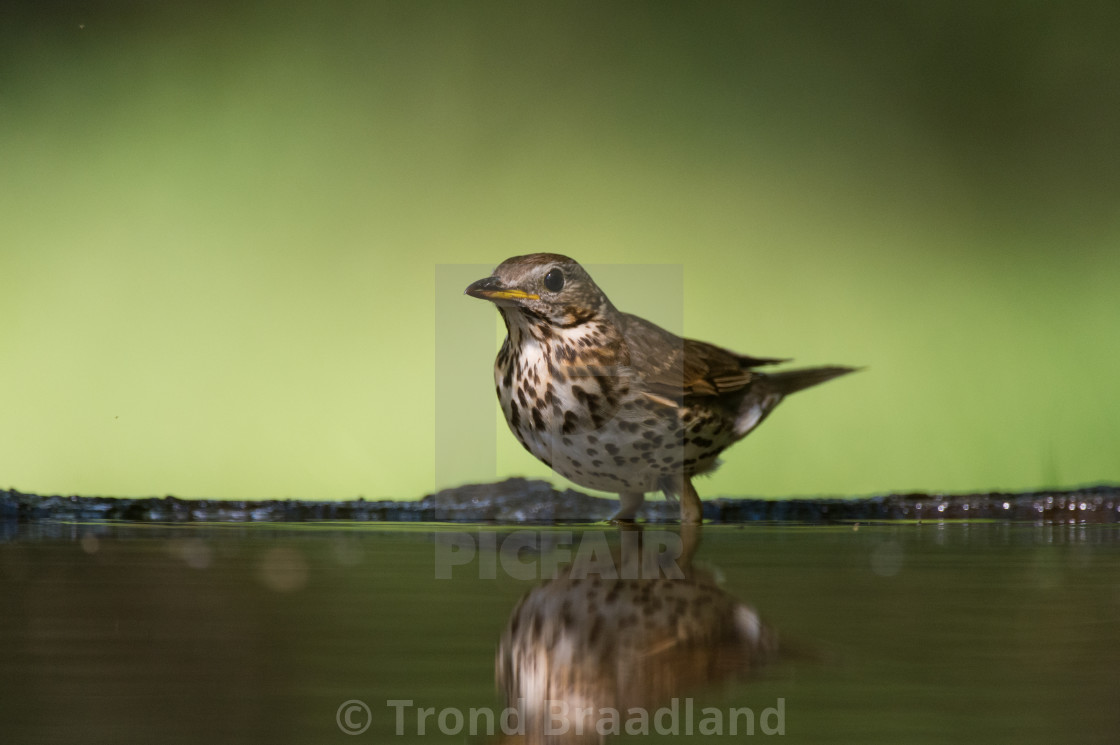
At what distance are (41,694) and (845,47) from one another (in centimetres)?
299

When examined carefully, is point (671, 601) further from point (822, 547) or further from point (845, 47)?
point (845, 47)

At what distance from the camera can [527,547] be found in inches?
61.5

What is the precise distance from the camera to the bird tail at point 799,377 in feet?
7.77

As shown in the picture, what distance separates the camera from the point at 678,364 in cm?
210

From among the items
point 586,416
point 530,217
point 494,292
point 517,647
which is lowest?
point 517,647

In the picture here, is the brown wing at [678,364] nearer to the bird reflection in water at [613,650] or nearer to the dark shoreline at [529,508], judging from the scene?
the dark shoreline at [529,508]

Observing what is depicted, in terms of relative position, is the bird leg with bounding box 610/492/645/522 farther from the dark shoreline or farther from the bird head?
the bird head

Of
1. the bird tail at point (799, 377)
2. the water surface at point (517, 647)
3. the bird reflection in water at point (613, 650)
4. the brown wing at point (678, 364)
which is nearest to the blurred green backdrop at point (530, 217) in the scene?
the bird tail at point (799, 377)

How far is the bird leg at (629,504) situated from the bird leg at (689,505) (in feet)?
0.31

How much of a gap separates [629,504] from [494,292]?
0.60 meters

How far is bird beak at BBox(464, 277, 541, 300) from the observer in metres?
1.98

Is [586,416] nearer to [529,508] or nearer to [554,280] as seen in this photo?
[554,280]

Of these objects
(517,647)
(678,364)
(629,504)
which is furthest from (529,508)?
(517,647)

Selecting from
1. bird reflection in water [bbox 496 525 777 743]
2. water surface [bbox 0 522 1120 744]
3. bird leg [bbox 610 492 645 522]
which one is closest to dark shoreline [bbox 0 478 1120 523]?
bird leg [bbox 610 492 645 522]
